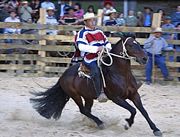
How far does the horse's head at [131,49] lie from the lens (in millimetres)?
7465

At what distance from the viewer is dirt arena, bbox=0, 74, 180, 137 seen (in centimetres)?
756

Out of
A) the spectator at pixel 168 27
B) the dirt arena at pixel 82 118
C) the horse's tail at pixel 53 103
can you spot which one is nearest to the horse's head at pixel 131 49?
the dirt arena at pixel 82 118

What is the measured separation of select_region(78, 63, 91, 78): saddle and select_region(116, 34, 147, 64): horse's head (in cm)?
62

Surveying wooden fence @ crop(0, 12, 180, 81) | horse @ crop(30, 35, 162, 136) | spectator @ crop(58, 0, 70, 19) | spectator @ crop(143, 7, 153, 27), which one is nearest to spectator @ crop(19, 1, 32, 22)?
spectator @ crop(58, 0, 70, 19)

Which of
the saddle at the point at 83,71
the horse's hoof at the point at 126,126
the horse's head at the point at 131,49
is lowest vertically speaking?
the horse's hoof at the point at 126,126

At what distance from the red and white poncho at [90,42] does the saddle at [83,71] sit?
119mm

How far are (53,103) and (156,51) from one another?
4497mm

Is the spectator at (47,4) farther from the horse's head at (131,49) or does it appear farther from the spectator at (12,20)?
the horse's head at (131,49)

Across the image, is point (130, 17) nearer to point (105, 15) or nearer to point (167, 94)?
point (105, 15)

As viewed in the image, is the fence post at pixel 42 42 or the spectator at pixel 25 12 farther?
the spectator at pixel 25 12

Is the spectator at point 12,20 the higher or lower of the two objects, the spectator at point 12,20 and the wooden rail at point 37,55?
the higher

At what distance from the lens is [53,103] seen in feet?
27.7

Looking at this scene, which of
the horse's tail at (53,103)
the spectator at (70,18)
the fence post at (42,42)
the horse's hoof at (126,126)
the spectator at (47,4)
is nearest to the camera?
the horse's hoof at (126,126)

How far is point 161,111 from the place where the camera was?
31.4 ft
